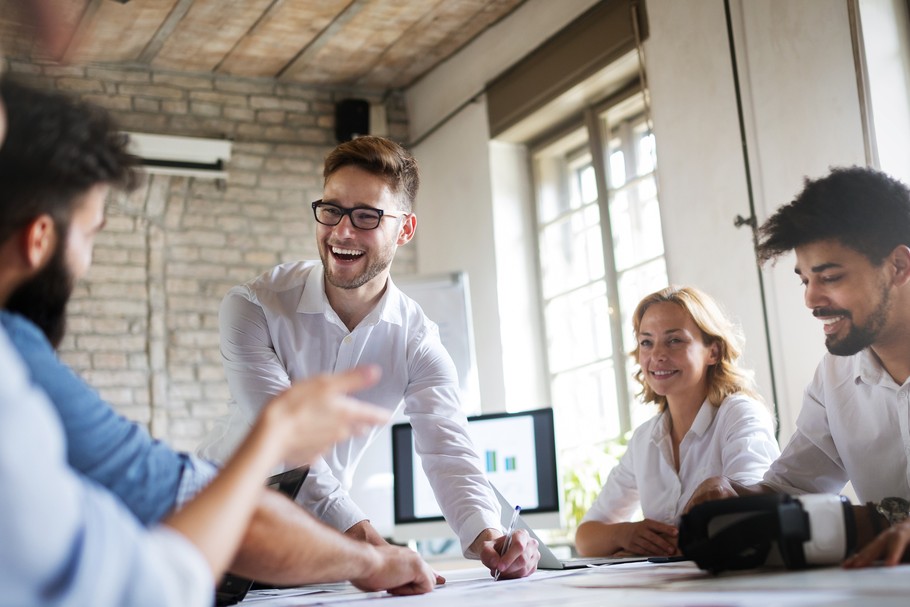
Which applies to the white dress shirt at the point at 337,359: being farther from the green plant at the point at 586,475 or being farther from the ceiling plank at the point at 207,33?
the ceiling plank at the point at 207,33

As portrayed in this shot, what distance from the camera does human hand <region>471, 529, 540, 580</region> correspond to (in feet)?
6.32

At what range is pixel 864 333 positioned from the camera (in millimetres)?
2053

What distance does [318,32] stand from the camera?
5.82 metres

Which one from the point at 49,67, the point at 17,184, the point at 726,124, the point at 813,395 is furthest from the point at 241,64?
the point at 17,184

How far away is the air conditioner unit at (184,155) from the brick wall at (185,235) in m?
0.11

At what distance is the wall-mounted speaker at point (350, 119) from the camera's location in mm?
6484

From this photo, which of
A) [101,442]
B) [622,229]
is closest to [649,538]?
[101,442]

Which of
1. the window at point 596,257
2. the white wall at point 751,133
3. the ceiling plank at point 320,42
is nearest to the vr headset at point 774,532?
the white wall at point 751,133

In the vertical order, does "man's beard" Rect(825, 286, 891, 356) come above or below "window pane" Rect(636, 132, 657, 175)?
below

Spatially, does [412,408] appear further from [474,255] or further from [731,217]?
[474,255]

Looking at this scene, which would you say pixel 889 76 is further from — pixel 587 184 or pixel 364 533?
pixel 364 533

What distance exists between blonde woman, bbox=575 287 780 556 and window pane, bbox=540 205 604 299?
7.97ft

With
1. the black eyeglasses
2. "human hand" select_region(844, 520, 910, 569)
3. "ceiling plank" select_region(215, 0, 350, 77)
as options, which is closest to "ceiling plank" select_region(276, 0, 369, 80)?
→ "ceiling plank" select_region(215, 0, 350, 77)

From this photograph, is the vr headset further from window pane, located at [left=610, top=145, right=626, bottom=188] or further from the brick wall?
the brick wall
